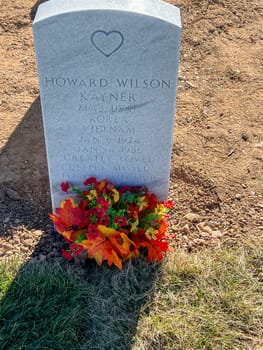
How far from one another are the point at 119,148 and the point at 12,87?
1.84 metres

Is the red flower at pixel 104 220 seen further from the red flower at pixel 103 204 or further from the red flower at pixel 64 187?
the red flower at pixel 64 187

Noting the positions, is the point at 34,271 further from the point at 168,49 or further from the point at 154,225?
the point at 168,49

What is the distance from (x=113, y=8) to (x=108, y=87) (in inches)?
17.2

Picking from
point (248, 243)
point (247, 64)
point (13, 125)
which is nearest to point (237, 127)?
point (247, 64)

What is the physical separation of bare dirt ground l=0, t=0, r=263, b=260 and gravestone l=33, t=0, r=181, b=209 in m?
0.37

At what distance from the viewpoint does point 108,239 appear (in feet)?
8.41

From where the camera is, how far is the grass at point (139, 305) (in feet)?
7.95

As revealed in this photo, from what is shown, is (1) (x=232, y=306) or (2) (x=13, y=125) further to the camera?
(2) (x=13, y=125)

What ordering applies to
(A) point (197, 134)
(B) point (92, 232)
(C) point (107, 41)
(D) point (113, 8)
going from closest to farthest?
(D) point (113, 8) < (C) point (107, 41) < (B) point (92, 232) < (A) point (197, 134)

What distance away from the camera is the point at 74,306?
8.34 ft

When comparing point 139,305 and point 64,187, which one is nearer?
point 139,305

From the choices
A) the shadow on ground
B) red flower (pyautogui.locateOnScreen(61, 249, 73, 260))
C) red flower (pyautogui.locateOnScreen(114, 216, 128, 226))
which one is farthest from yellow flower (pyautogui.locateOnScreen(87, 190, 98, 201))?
the shadow on ground

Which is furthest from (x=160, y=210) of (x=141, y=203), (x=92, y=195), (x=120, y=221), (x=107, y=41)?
(x=107, y=41)

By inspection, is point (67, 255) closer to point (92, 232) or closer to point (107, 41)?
point (92, 232)
